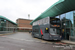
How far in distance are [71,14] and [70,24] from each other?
201 centimetres

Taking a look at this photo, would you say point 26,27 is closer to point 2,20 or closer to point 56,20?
point 2,20

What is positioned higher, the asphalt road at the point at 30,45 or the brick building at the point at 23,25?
the brick building at the point at 23,25

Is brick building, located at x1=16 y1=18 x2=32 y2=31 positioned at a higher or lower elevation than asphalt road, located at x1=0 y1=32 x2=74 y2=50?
higher

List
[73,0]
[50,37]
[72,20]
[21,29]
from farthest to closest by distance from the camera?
[21,29] → [72,20] → [50,37] → [73,0]

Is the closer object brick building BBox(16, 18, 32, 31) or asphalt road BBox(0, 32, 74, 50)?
asphalt road BBox(0, 32, 74, 50)

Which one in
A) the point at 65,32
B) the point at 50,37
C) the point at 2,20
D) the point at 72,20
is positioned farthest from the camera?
the point at 2,20

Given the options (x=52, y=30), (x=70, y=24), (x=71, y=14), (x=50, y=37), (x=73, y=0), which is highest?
(x=73, y=0)

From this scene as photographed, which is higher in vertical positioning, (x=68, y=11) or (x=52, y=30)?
(x=68, y=11)

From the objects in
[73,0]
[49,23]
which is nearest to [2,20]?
[49,23]

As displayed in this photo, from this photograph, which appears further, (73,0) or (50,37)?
(50,37)

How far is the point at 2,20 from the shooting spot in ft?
113

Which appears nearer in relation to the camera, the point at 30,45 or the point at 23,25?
the point at 30,45

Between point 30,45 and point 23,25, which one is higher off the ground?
point 23,25

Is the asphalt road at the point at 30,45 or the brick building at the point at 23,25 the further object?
the brick building at the point at 23,25
